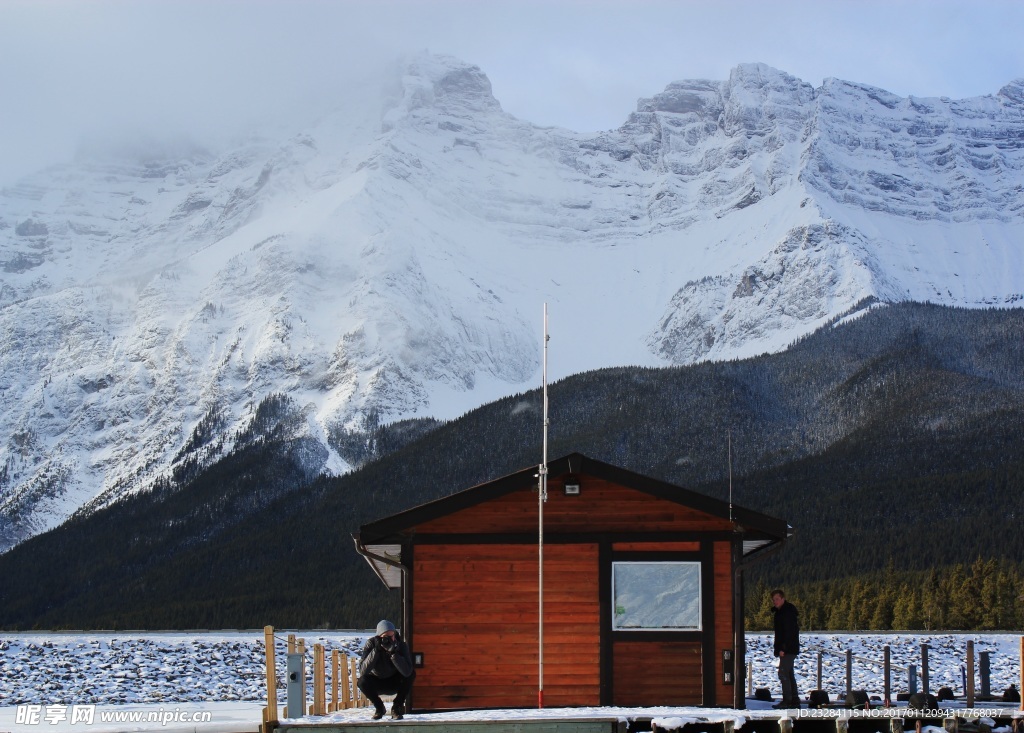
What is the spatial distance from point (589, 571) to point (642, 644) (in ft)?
5.09

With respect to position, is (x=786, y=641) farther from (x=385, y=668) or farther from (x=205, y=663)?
(x=205, y=663)

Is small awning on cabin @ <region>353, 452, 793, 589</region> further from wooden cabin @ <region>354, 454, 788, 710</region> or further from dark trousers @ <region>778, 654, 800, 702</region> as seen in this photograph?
dark trousers @ <region>778, 654, 800, 702</region>

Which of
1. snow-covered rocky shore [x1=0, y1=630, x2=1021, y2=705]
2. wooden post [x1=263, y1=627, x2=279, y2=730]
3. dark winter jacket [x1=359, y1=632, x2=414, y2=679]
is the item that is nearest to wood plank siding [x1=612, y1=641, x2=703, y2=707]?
dark winter jacket [x1=359, y1=632, x2=414, y2=679]

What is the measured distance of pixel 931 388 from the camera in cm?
15638

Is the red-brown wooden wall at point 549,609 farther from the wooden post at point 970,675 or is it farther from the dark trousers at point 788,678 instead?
the wooden post at point 970,675

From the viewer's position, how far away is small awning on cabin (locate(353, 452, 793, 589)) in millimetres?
26031

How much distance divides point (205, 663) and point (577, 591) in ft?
79.9

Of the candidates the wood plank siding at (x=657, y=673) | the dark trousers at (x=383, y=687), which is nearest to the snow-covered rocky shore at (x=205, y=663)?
the wood plank siding at (x=657, y=673)

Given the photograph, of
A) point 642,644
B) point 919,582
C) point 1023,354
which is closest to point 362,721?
point 642,644

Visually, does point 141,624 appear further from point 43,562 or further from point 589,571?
point 589,571

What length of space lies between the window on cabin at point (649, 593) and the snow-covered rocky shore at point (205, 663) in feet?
50.1

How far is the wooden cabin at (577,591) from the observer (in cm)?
2616

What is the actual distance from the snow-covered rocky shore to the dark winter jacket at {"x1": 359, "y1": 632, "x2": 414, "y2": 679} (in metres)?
18.1

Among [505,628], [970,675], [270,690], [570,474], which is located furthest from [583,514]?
[970,675]
